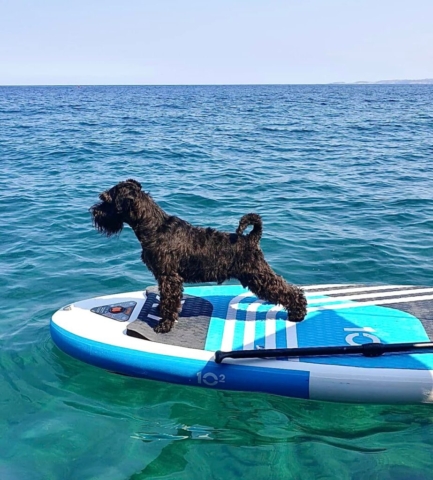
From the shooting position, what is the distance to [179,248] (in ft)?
23.0

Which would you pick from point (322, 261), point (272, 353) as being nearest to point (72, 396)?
point (272, 353)

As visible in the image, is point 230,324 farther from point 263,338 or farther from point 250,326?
point 263,338

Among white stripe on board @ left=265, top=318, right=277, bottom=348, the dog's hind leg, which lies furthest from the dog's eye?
white stripe on board @ left=265, top=318, right=277, bottom=348

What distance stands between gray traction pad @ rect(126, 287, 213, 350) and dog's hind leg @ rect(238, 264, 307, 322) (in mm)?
947

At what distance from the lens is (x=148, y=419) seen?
639 cm

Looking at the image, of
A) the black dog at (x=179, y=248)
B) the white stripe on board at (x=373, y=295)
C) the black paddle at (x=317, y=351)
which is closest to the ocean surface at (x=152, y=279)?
the black paddle at (x=317, y=351)

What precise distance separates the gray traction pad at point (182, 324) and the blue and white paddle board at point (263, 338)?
14 mm

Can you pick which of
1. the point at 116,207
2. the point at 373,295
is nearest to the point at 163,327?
the point at 116,207

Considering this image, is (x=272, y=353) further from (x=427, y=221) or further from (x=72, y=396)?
(x=427, y=221)

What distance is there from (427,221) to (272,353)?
8.83 m

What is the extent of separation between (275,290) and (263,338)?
2.22ft

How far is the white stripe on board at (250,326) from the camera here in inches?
274

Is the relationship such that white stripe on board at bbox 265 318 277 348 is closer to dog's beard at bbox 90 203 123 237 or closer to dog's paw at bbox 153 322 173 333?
dog's paw at bbox 153 322 173 333

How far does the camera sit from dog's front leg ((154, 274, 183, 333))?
23.3 ft
